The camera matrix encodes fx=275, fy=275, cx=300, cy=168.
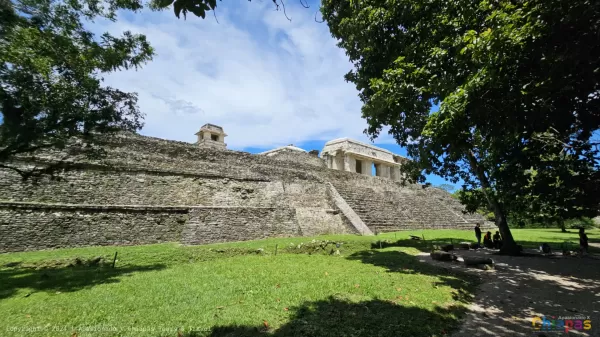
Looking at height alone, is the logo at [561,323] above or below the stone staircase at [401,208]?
below

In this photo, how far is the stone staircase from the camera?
57.2 feet

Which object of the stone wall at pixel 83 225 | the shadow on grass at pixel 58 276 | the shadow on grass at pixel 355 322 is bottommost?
the shadow on grass at pixel 355 322

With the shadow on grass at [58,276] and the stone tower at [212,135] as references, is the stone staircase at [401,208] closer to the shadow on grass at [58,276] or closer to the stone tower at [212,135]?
the shadow on grass at [58,276]

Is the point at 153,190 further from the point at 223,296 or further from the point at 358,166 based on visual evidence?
the point at 358,166

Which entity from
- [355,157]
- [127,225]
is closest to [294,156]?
[355,157]

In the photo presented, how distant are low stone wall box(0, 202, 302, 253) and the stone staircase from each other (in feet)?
19.4

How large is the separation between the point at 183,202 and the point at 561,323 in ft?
40.5

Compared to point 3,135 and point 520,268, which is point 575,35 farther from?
point 3,135

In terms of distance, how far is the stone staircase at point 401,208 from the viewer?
17.4m

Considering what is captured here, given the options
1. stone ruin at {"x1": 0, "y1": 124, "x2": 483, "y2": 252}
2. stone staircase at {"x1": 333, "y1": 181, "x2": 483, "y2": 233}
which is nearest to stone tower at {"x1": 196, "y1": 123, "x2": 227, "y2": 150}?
stone ruin at {"x1": 0, "y1": 124, "x2": 483, "y2": 252}

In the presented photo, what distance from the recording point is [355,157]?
102 feet

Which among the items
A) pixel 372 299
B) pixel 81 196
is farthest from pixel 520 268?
pixel 81 196

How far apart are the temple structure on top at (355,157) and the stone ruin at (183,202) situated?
9.18 meters

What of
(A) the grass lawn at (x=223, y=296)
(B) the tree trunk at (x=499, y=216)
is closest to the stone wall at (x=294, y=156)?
(B) the tree trunk at (x=499, y=216)
